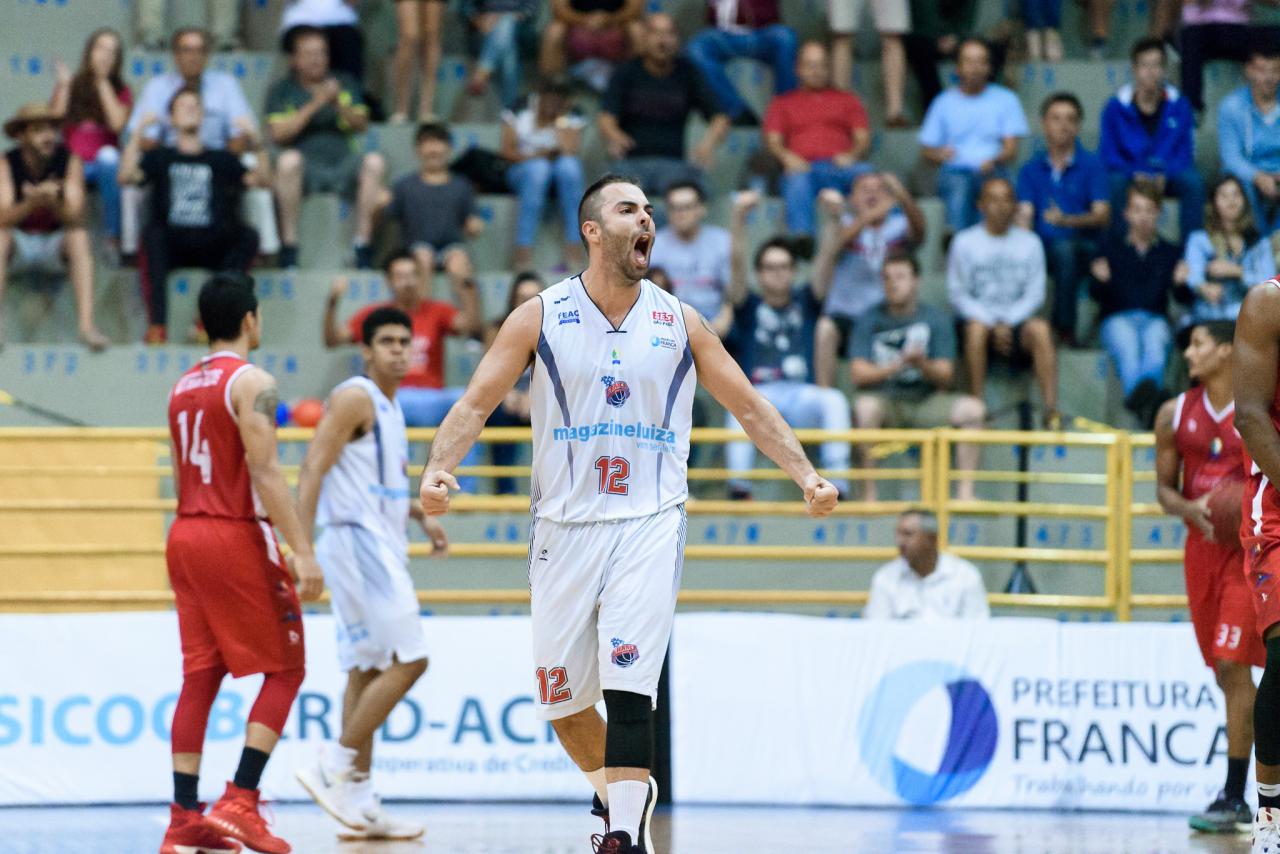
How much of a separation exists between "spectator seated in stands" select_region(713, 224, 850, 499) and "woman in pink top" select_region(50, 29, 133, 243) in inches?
200

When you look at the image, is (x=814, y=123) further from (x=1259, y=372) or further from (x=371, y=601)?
(x=1259, y=372)

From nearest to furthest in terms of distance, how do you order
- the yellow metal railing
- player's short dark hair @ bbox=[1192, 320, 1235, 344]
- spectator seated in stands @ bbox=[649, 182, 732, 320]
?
player's short dark hair @ bbox=[1192, 320, 1235, 344] < the yellow metal railing < spectator seated in stands @ bbox=[649, 182, 732, 320]

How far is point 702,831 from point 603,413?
3.29m

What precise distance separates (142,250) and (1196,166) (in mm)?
8876

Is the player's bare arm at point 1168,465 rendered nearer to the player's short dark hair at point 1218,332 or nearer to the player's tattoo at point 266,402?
the player's short dark hair at point 1218,332

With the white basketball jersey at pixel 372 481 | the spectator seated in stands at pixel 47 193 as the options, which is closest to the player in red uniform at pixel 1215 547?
the white basketball jersey at pixel 372 481

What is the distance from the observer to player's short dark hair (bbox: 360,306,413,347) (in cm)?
889

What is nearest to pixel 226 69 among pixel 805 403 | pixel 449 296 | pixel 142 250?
pixel 142 250

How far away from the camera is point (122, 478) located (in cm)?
1301

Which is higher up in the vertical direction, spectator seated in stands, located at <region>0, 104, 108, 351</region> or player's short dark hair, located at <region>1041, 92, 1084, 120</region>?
player's short dark hair, located at <region>1041, 92, 1084, 120</region>

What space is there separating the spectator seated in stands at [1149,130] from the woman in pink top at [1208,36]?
72cm

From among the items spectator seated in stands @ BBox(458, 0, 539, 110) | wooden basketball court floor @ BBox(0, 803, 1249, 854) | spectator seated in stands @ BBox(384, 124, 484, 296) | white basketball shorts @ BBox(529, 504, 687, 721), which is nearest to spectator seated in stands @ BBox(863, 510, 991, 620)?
wooden basketball court floor @ BBox(0, 803, 1249, 854)

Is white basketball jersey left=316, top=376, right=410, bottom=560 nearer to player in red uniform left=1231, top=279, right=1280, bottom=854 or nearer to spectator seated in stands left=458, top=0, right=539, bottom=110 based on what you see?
player in red uniform left=1231, top=279, right=1280, bottom=854

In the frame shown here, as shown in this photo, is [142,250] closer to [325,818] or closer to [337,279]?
[337,279]
